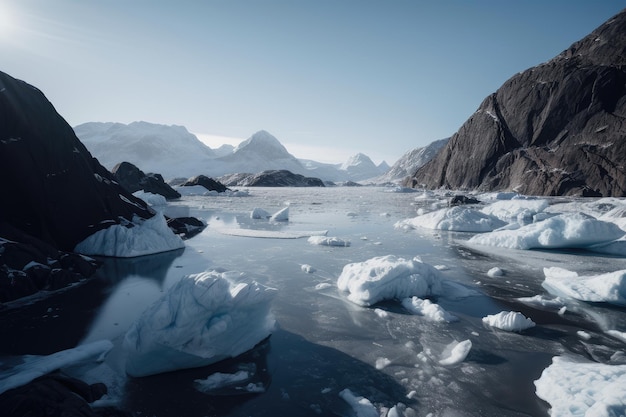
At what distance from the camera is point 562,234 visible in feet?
42.3

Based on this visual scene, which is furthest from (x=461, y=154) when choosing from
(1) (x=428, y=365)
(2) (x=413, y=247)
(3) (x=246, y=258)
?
(1) (x=428, y=365)

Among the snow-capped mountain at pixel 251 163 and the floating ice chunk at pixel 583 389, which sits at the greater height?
the snow-capped mountain at pixel 251 163

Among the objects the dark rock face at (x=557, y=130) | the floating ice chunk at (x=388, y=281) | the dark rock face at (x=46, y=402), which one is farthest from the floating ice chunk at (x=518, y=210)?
the dark rock face at (x=557, y=130)

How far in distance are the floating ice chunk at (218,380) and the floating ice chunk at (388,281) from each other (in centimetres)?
339

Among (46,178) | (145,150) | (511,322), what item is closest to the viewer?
(511,322)

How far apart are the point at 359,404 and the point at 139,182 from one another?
50.4m

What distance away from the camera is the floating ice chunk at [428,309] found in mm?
6672

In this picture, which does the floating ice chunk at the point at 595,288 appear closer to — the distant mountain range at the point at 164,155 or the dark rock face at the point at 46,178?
the dark rock face at the point at 46,178

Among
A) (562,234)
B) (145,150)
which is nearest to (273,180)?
(562,234)

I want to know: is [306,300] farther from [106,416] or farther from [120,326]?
[106,416]

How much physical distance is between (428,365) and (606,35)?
70.7 metres

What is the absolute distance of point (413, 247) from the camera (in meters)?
13.6

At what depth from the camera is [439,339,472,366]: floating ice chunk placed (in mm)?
5156

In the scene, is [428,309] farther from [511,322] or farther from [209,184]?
[209,184]
